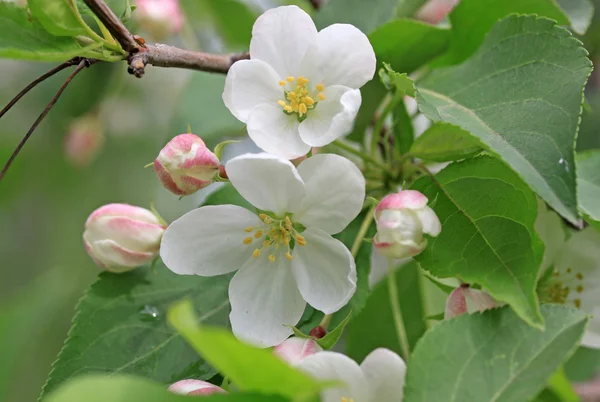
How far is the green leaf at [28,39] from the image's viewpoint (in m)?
0.60

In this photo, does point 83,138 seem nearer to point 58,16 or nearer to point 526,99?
point 58,16

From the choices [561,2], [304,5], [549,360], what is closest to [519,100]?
[549,360]

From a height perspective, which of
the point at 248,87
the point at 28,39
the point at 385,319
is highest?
the point at 28,39

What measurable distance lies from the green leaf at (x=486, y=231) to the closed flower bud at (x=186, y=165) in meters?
0.24

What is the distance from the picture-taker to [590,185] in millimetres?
814

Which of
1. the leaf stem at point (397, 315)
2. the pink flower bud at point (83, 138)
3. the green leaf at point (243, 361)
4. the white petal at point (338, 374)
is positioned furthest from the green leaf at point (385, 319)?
the pink flower bud at point (83, 138)

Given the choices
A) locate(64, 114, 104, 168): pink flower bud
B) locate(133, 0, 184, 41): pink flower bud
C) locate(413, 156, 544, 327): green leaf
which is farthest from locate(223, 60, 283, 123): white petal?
locate(64, 114, 104, 168): pink flower bud

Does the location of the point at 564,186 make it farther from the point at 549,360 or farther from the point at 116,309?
the point at 116,309

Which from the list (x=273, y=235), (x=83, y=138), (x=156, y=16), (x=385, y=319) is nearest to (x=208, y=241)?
(x=273, y=235)

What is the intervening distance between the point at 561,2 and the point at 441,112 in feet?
1.50

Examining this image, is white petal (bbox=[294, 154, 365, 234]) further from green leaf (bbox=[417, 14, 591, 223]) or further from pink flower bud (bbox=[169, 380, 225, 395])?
pink flower bud (bbox=[169, 380, 225, 395])

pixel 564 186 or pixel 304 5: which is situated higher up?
pixel 564 186

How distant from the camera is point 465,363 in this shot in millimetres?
576

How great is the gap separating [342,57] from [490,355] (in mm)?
348
